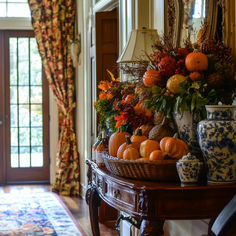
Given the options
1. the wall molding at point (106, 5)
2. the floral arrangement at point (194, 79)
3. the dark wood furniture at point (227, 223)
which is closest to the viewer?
the dark wood furniture at point (227, 223)

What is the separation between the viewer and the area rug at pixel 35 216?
207 inches

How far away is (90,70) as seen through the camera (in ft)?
22.5

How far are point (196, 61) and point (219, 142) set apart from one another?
19.3 inches

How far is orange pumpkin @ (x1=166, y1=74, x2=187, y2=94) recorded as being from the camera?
2.71m

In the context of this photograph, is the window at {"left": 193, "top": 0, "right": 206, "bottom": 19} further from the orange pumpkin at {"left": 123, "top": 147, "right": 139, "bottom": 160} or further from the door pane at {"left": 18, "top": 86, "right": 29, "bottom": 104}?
the door pane at {"left": 18, "top": 86, "right": 29, "bottom": 104}

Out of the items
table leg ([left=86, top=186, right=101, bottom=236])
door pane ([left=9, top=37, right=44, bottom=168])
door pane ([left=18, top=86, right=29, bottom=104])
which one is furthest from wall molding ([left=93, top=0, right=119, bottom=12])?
table leg ([left=86, top=186, right=101, bottom=236])

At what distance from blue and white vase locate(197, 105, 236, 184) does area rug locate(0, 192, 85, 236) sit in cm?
293

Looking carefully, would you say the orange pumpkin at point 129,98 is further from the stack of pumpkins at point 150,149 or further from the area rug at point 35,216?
the area rug at point 35,216

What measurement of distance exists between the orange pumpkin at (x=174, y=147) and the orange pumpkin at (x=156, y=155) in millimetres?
28

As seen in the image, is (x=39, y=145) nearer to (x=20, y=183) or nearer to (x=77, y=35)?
(x=20, y=183)

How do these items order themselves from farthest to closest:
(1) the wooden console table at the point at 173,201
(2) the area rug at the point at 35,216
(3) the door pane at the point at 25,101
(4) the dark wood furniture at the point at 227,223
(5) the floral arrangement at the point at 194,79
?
1. (3) the door pane at the point at 25,101
2. (2) the area rug at the point at 35,216
3. (5) the floral arrangement at the point at 194,79
4. (1) the wooden console table at the point at 173,201
5. (4) the dark wood furniture at the point at 227,223

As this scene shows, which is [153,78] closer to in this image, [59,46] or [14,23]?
[59,46]

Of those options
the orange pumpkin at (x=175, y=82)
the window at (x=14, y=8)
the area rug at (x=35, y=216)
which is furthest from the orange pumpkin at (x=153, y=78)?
the window at (x=14, y=8)

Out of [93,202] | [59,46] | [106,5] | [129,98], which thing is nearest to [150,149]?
[129,98]
